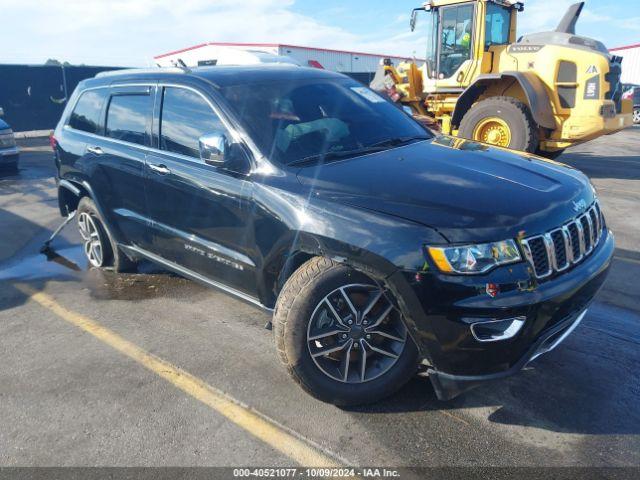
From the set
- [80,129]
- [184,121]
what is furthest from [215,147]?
[80,129]

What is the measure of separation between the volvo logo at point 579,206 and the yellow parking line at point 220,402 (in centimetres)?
191

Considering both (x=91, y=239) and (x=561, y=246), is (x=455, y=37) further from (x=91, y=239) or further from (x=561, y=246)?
(x=561, y=246)

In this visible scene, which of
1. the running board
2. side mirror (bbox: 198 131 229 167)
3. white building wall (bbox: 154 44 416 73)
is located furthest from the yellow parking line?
white building wall (bbox: 154 44 416 73)

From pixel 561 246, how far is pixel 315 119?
6.12 feet

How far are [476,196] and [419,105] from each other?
10.1 metres

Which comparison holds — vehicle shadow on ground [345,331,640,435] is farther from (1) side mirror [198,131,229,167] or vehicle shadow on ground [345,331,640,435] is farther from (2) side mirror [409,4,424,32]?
(2) side mirror [409,4,424,32]

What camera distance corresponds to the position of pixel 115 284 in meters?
5.09

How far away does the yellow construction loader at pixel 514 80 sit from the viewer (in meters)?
9.11

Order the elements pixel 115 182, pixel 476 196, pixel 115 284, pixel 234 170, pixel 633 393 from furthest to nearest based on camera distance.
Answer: pixel 115 284, pixel 115 182, pixel 234 170, pixel 633 393, pixel 476 196

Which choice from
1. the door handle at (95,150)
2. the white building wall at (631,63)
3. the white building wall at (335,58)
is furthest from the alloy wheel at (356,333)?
the white building wall at (631,63)

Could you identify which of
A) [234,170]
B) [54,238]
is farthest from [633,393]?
[54,238]

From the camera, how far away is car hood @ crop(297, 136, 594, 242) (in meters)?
2.64

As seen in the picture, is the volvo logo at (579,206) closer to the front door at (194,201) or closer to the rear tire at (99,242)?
the front door at (194,201)

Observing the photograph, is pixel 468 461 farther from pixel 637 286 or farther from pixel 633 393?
pixel 637 286
